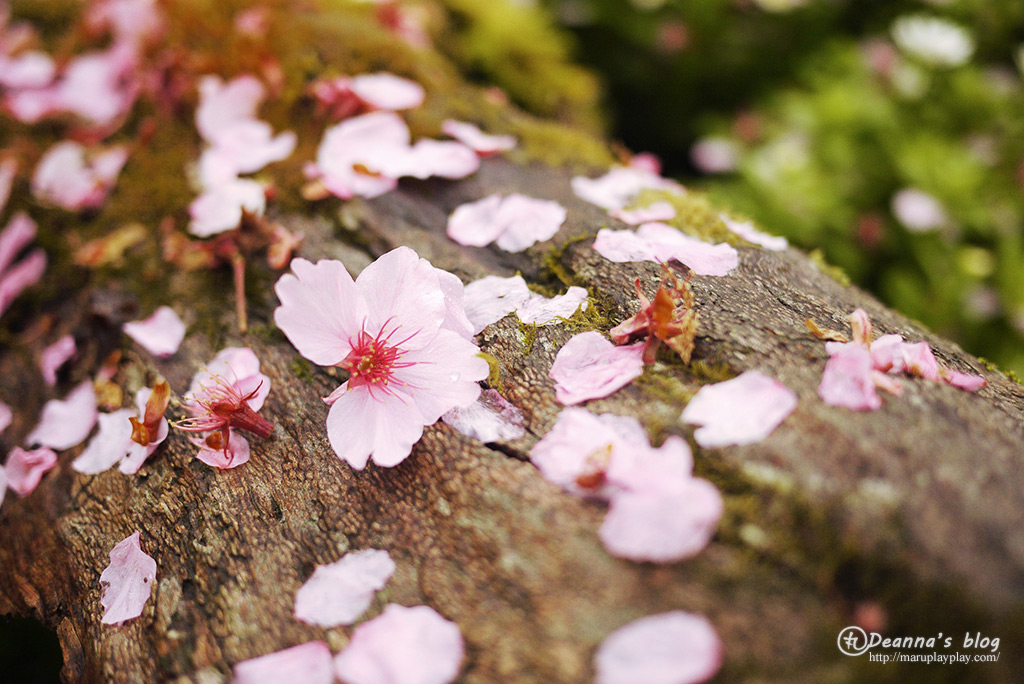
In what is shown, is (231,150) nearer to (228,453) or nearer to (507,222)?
(507,222)

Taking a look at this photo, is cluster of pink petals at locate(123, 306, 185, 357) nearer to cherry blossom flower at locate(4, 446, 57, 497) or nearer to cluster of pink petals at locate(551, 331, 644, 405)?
cherry blossom flower at locate(4, 446, 57, 497)

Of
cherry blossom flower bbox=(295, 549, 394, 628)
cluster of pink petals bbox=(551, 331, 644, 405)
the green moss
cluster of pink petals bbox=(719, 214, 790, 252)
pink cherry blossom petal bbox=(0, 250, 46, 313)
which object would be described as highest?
cluster of pink petals bbox=(719, 214, 790, 252)

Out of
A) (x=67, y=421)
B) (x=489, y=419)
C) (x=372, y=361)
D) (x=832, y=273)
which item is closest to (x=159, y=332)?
(x=67, y=421)

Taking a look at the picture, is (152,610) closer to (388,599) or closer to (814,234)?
(388,599)

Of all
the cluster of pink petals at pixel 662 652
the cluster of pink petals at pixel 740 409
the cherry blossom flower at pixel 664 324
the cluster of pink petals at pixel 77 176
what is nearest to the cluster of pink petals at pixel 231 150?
the cluster of pink petals at pixel 77 176

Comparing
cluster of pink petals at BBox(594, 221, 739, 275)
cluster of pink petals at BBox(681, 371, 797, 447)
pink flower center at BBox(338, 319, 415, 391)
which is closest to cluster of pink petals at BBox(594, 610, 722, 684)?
cluster of pink petals at BBox(681, 371, 797, 447)

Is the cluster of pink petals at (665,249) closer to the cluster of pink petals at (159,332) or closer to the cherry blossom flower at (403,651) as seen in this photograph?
the cherry blossom flower at (403,651)
